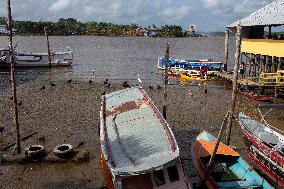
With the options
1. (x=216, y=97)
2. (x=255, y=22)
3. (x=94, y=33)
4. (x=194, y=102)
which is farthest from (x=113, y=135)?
(x=94, y=33)

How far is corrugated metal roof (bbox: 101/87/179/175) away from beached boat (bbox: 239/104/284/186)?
199 inches

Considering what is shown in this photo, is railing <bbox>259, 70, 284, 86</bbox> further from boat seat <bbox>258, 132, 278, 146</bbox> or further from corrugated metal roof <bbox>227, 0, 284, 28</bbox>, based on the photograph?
boat seat <bbox>258, 132, 278, 146</bbox>

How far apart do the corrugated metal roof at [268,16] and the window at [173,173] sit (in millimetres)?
20473

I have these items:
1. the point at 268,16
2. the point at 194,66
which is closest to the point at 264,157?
the point at 268,16

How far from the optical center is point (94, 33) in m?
191

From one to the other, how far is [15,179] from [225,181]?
875 centimetres

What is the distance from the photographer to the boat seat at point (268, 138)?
17609 millimetres

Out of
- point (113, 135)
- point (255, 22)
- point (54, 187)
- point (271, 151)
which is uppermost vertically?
point (255, 22)

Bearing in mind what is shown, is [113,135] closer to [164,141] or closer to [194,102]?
[164,141]

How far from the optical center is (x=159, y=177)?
1171cm

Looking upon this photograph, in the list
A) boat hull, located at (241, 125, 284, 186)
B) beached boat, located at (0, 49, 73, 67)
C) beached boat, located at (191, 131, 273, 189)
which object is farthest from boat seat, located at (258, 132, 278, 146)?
beached boat, located at (0, 49, 73, 67)

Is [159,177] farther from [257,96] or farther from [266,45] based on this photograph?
[266,45]

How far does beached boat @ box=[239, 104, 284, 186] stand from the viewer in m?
15.9

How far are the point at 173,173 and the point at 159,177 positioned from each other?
19.1 inches
